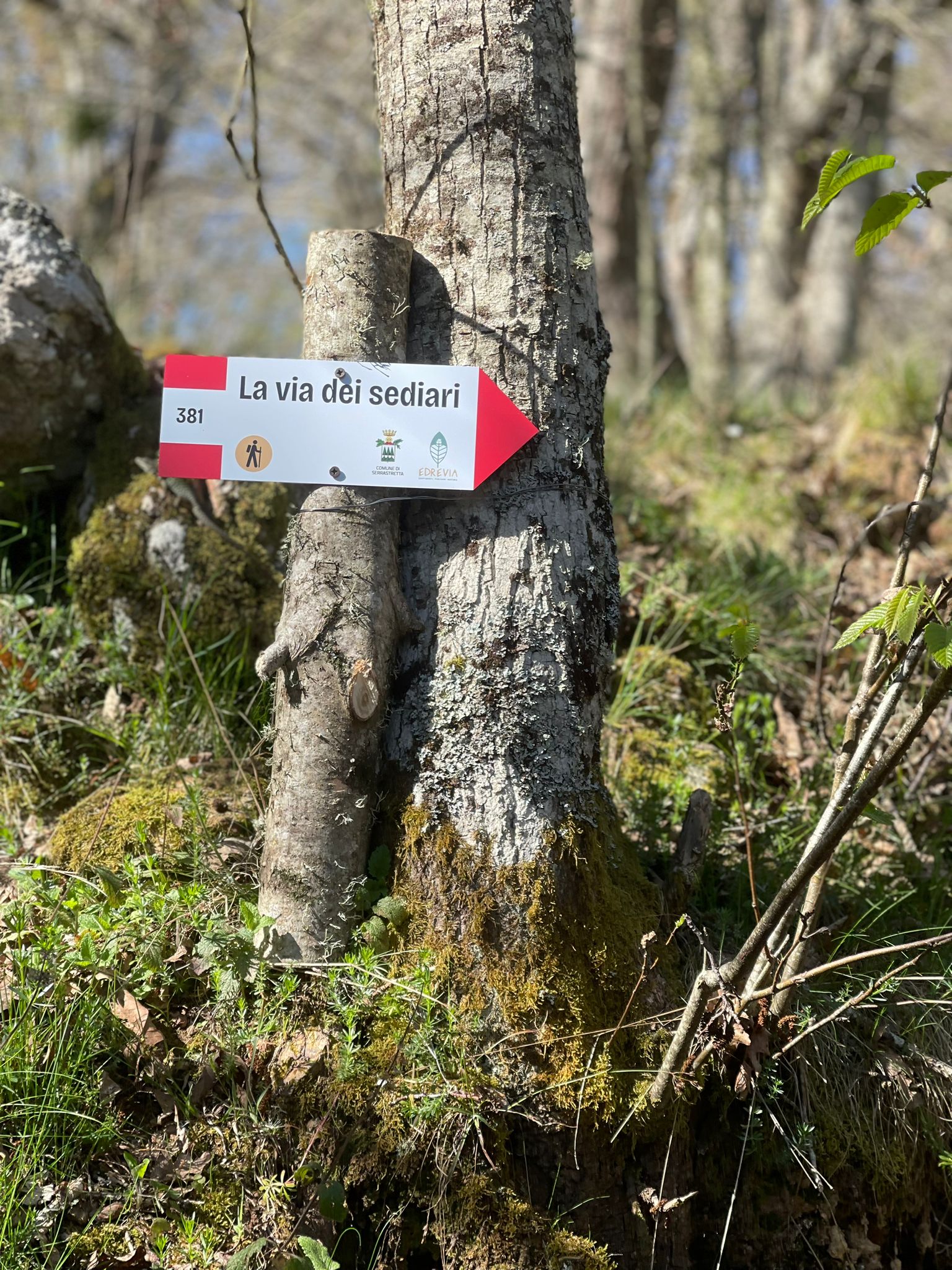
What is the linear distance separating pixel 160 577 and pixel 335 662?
3.79 ft

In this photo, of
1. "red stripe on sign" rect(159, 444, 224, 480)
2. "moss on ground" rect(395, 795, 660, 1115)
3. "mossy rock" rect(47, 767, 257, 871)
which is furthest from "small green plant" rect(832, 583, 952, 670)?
"mossy rock" rect(47, 767, 257, 871)

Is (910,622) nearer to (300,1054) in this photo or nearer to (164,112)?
(300,1054)

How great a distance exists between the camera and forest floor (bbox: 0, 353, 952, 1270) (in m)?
1.75

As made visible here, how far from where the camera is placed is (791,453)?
500 centimetres

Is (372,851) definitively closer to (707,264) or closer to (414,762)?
(414,762)

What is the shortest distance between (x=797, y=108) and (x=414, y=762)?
8.10 m

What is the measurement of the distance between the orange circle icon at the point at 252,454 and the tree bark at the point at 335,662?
13cm

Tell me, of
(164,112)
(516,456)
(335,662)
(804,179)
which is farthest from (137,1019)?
(164,112)

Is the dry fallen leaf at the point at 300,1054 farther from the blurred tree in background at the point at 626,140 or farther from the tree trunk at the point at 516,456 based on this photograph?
the blurred tree in background at the point at 626,140

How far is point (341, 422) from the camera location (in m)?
1.99

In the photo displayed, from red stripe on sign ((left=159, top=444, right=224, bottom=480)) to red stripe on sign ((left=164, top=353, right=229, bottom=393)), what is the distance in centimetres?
13

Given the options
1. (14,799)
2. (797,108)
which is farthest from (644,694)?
(797,108)

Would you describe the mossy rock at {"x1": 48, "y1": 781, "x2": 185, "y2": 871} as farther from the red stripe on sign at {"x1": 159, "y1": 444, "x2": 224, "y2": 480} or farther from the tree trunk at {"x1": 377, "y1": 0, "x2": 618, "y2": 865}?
the red stripe on sign at {"x1": 159, "y1": 444, "x2": 224, "y2": 480}

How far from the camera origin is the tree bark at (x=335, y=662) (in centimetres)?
194
